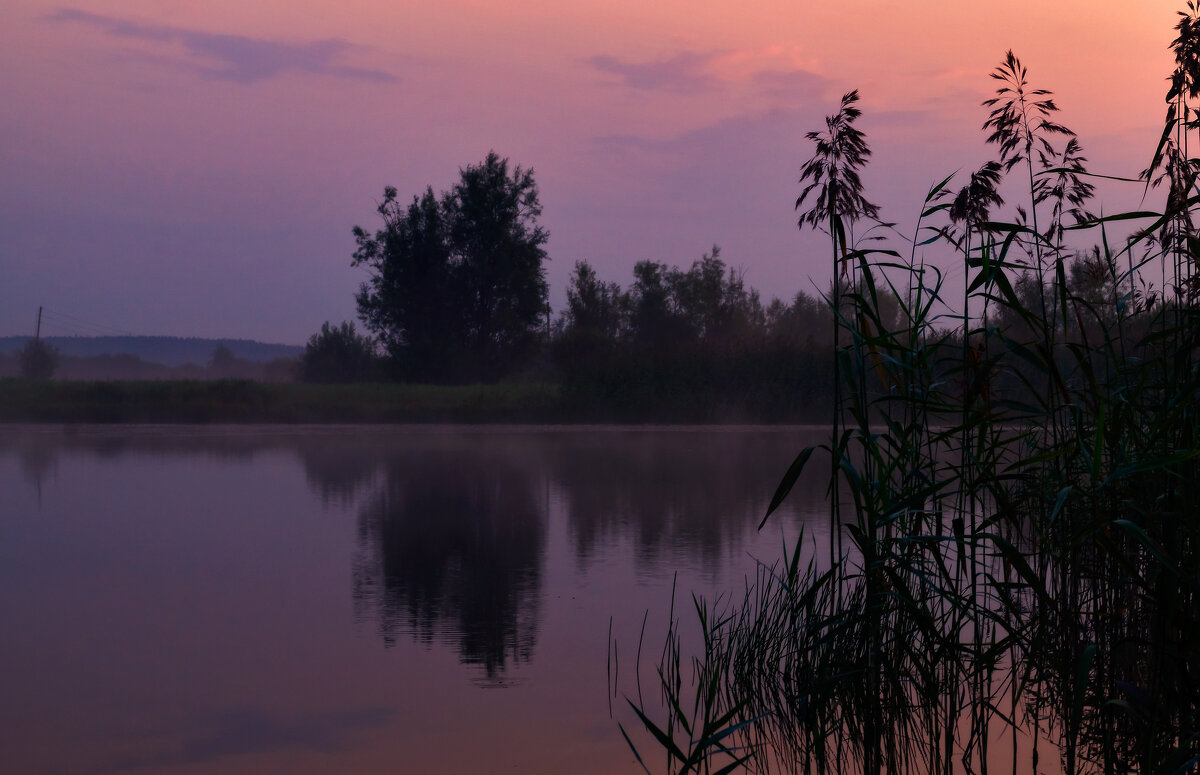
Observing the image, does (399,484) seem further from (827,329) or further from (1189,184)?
(827,329)

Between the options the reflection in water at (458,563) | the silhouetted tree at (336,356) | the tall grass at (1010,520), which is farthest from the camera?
the silhouetted tree at (336,356)

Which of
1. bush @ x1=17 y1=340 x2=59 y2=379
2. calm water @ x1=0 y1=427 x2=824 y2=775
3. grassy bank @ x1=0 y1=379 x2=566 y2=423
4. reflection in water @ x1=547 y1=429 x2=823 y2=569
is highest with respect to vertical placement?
bush @ x1=17 y1=340 x2=59 y2=379

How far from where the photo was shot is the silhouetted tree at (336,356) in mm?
57906

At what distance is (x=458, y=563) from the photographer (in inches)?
383

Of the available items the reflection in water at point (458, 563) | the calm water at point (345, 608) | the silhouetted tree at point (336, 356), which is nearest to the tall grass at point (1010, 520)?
the calm water at point (345, 608)

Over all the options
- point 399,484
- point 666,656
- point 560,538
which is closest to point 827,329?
point 399,484

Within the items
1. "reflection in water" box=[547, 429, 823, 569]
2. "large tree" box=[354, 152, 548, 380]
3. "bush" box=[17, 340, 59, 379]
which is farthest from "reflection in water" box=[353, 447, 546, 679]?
"bush" box=[17, 340, 59, 379]

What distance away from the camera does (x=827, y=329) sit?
227 feet

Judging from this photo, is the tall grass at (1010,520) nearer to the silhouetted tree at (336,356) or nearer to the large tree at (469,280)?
the large tree at (469,280)

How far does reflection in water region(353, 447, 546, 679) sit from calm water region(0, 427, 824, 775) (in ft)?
0.12

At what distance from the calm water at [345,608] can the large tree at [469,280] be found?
2894cm

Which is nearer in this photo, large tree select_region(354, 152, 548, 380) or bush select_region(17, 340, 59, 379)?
large tree select_region(354, 152, 548, 380)

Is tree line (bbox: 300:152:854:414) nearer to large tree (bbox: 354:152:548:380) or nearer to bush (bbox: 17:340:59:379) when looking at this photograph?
large tree (bbox: 354:152:548:380)

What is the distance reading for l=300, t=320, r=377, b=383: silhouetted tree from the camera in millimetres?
57906
